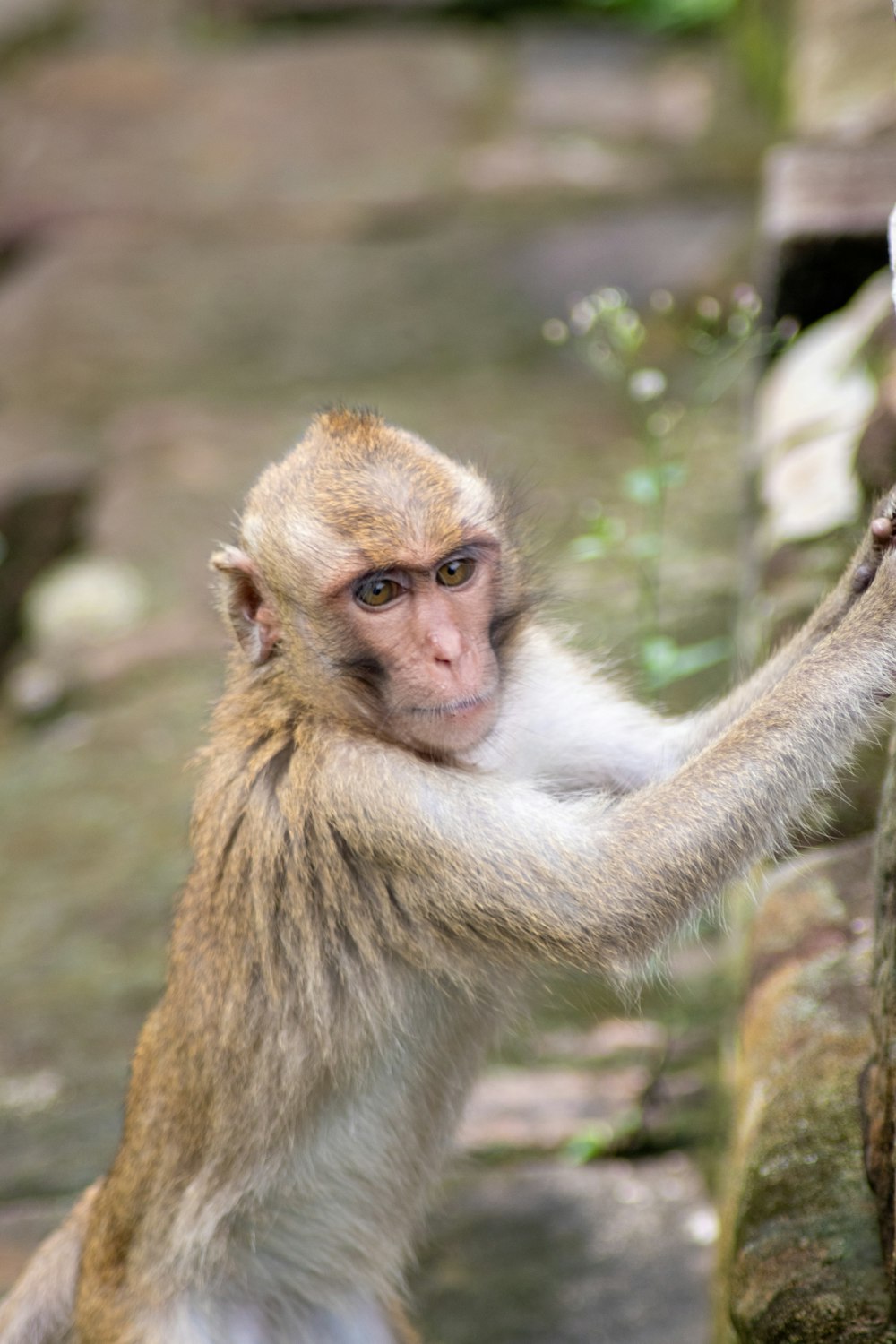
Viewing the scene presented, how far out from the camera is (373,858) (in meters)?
2.76

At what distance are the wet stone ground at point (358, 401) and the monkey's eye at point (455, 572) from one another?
704 mm

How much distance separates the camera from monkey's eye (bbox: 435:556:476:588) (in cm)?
276

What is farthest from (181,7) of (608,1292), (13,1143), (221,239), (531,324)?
(608,1292)

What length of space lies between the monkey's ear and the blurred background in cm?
65

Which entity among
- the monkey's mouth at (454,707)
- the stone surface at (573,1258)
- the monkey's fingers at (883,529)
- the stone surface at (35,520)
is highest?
the stone surface at (35,520)

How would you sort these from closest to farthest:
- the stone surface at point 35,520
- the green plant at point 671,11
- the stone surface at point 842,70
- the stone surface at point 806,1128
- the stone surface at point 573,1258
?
the stone surface at point 806,1128 → the stone surface at point 573,1258 → the stone surface at point 842,70 → the stone surface at point 35,520 → the green plant at point 671,11

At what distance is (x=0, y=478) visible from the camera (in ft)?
24.4

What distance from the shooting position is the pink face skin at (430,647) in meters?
2.70

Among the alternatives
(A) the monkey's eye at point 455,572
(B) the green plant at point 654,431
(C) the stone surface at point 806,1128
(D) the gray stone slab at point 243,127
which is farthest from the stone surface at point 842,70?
(A) the monkey's eye at point 455,572

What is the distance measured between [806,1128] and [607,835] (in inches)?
22.7

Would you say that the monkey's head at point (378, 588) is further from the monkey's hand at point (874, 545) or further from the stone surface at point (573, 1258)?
the stone surface at point (573, 1258)

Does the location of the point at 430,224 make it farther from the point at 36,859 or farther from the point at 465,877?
the point at 465,877

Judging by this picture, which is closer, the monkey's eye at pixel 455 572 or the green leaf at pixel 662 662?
the monkey's eye at pixel 455 572

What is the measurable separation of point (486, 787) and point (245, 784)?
442 mm
